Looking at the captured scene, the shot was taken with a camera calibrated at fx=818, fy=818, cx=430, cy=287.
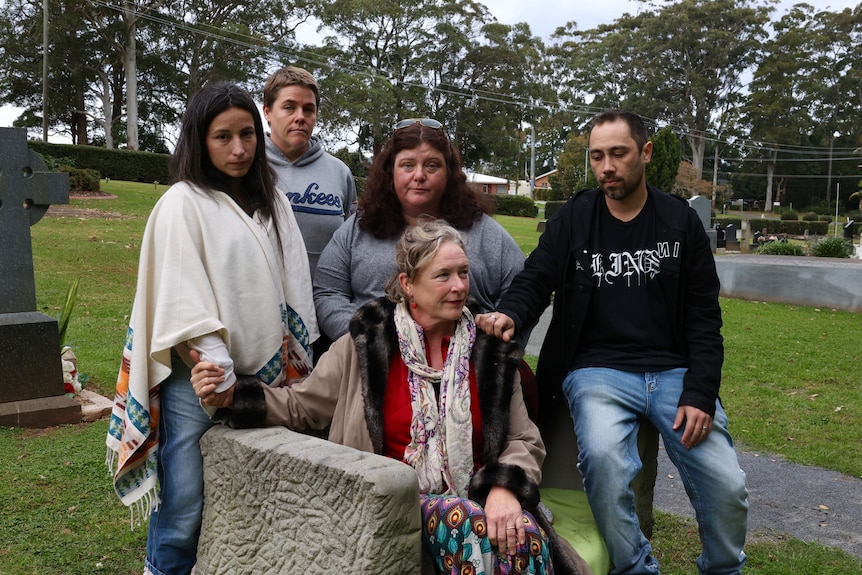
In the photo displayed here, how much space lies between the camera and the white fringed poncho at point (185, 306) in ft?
8.43

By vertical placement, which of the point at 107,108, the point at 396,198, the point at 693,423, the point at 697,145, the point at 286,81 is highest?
the point at 697,145

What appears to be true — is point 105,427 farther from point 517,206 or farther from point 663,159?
point 517,206

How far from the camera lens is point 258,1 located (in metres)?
34.6

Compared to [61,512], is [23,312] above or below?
above

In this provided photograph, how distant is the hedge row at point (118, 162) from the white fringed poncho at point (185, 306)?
23.1m

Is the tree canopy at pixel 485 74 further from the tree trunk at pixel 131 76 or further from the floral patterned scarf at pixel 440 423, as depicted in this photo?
the floral patterned scarf at pixel 440 423

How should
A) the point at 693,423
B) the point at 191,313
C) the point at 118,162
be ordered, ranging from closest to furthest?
1. the point at 191,313
2. the point at 693,423
3. the point at 118,162

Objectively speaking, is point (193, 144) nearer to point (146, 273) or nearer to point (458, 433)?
point (146, 273)

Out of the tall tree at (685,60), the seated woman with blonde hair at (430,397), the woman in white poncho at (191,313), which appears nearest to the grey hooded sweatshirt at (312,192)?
the woman in white poncho at (191,313)

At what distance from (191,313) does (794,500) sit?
3.79m

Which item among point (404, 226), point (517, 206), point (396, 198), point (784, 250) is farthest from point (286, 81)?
point (517, 206)

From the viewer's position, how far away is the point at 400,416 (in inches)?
105


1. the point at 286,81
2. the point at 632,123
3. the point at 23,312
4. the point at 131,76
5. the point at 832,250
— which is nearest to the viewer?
the point at 632,123

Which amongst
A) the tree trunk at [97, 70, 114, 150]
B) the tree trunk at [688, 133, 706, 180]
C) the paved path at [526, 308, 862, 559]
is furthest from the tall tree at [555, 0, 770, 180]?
the paved path at [526, 308, 862, 559]
